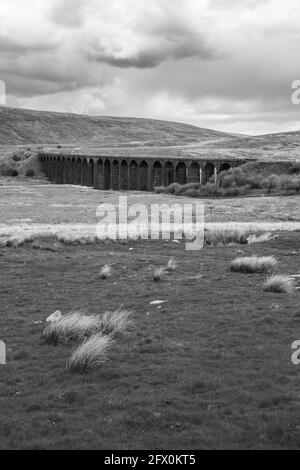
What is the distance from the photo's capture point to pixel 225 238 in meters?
27.8

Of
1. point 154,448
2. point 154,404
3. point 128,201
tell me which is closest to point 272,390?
point 154,404

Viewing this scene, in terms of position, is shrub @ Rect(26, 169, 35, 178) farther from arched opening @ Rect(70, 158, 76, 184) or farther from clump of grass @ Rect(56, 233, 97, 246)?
clump of grass @ Rect(56, 233, 97, 246)

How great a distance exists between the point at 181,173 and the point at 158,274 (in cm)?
6553

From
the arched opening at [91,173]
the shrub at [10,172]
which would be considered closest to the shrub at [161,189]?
the arched opening at [91,173]

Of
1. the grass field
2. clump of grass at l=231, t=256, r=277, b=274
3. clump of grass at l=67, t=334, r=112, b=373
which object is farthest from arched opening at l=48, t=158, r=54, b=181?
clump of grass at l=67, t=334, r=112, b=373

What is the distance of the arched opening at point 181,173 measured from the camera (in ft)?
269

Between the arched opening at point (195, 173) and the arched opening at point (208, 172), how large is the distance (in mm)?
1507

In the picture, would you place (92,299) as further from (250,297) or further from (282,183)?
(282,183)

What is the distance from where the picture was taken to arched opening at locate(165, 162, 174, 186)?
83.6 metres

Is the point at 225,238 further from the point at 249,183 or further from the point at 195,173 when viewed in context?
the point at 195,173

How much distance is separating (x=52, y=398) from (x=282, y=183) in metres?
59.2

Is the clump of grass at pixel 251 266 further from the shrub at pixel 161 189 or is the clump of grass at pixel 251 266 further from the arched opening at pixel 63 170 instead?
the arched opening at pixel 63 170

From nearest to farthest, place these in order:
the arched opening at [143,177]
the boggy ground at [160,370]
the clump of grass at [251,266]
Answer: the boggy ground at [160,370] → the clump of grass at [251,266] → the arched opening at [143,177]

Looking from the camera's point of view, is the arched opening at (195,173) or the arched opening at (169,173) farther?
the arched opening at (169,173)
